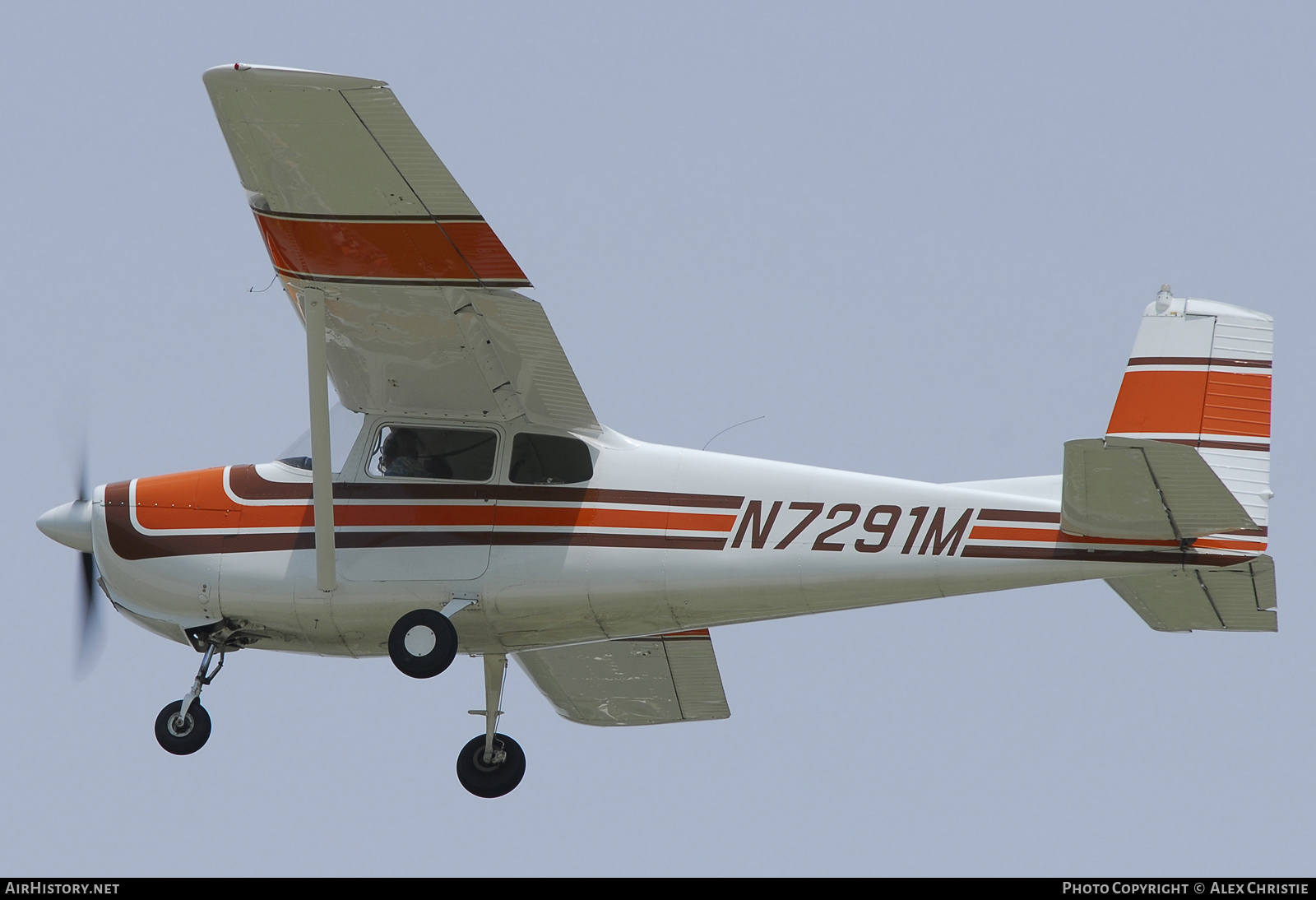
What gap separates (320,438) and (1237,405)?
18.3ft

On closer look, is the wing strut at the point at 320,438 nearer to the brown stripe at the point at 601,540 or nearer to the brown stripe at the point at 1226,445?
the brown stripe at the point at 601,540

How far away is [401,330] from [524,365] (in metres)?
0.78

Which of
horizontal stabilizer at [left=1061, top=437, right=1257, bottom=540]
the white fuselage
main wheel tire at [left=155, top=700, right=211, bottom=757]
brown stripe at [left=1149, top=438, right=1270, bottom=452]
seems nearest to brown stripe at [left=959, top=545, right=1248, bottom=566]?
the white fuselage

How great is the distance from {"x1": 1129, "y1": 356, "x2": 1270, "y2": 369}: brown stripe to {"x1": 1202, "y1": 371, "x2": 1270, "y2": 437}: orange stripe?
7cm

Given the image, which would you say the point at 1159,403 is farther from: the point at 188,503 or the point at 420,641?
the point at 188,503

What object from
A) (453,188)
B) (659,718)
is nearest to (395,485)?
(453,188)

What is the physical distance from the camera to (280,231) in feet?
35.1

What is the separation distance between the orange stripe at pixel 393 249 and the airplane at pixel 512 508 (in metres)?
0.01

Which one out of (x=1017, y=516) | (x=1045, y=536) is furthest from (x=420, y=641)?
(x=1045, y=536)

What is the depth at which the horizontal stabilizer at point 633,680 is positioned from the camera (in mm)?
13453

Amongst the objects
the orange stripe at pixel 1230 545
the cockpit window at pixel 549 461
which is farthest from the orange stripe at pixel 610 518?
the orange stripe at pixel 1230 545
